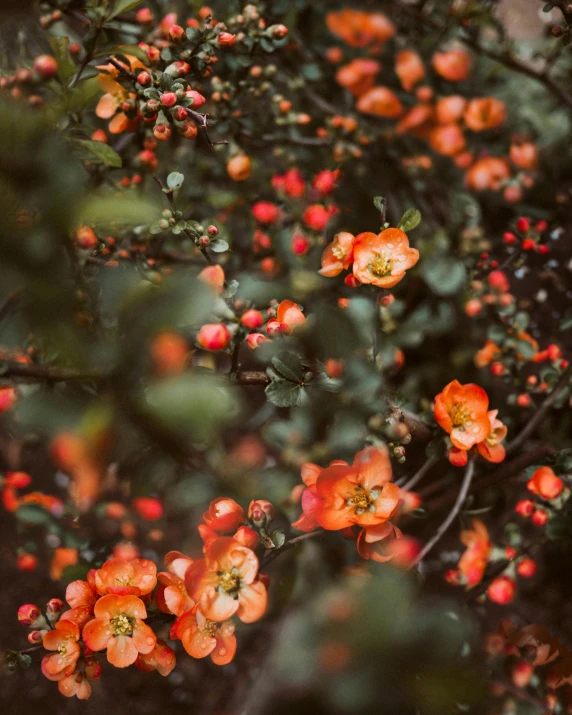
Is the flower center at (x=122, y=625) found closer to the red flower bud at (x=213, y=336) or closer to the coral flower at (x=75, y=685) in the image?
the coral flower at (x=75, y=685)

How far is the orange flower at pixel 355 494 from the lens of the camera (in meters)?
0.66

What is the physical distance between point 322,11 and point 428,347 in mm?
906

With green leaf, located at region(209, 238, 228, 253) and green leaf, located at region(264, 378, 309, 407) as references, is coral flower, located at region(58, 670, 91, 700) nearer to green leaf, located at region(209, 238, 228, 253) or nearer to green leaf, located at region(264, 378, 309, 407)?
green leaf, located at region(264, 378, 309, 407)

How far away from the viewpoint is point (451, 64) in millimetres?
1325

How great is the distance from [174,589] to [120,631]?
0.26ft

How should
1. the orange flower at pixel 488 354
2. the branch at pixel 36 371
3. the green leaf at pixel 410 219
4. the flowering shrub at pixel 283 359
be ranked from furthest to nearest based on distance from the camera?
the orange flower at pixel 488 354 → the green leaf at pixel 410 219 → the branch at pixel 36 371 → the flowering shrub at pixel 283 359

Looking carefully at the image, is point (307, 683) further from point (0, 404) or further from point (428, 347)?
point (428, 347)

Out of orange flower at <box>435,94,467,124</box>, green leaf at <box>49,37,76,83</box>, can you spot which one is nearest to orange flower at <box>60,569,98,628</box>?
green leaf at <box>49,37,76,83</box>

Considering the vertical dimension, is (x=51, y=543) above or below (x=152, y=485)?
below

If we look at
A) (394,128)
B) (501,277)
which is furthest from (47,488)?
(394,128)

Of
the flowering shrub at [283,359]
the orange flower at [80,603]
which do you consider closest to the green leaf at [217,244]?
the flowering shrub at [283,359]

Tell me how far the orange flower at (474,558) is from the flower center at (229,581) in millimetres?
551

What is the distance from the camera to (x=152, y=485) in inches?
33.0

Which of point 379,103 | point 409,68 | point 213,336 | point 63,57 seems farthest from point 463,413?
point 409,68
